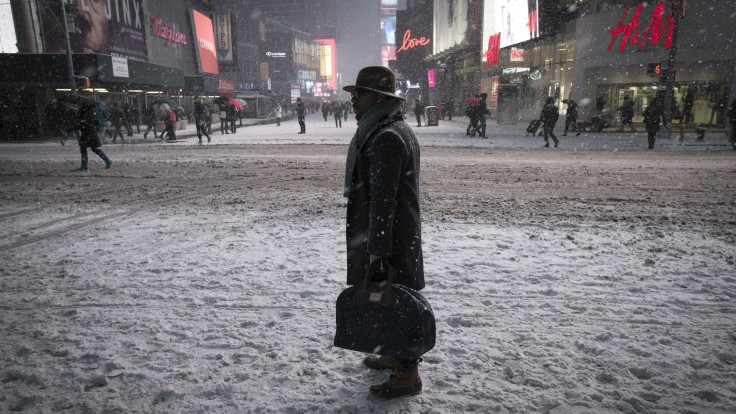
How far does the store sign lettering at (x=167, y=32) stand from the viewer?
41906 millimetres

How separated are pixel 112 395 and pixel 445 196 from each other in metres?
6.36

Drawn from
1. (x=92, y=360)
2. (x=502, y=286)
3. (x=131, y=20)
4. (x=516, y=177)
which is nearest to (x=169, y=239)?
(x=92, y=360)

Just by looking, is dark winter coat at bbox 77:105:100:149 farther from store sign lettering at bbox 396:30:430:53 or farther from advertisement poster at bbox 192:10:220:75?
store sign lettering at bbox 396:30:430:53

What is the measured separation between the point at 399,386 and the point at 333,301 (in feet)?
4.67

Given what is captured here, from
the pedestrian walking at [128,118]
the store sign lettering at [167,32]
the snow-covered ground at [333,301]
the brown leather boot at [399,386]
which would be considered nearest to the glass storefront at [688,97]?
the snow-covered ground at [333,301]

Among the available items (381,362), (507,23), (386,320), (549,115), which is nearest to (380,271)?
(386,320)

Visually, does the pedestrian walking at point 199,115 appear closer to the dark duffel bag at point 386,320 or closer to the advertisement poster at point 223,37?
the dark duffel bag at point 386,320

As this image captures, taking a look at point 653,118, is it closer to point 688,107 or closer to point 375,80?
point 688,107

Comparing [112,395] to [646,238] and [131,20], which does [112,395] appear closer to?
[646,238]

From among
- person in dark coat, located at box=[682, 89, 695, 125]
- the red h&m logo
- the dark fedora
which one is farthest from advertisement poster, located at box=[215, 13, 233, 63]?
the dark fedora

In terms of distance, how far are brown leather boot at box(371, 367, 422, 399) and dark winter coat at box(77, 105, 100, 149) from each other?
35.1 ft

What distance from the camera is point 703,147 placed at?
48.8 ft

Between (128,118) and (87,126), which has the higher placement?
(128,118)

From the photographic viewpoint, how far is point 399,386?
2514 millimetres
